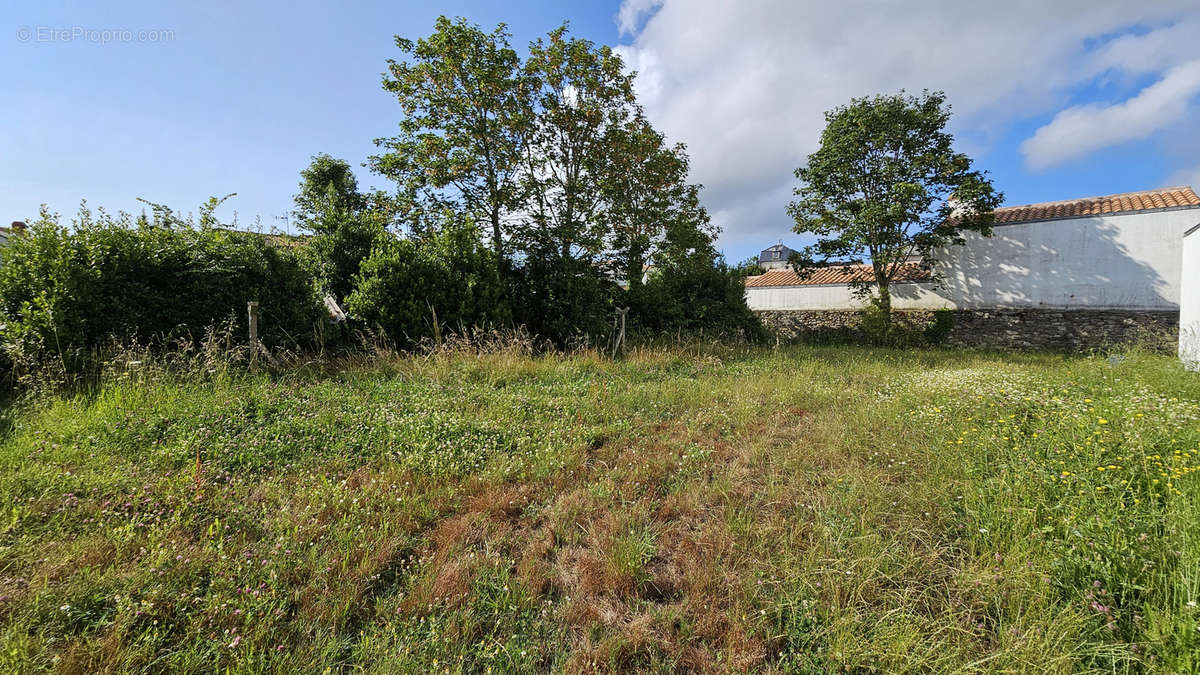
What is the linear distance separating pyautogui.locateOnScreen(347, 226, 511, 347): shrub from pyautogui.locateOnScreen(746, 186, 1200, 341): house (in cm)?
1569

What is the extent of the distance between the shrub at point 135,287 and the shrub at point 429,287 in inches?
42.8

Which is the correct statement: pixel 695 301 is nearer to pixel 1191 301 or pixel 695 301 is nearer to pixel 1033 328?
pixel 1191 301

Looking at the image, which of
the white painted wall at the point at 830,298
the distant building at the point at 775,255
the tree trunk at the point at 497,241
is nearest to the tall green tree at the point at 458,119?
the tree trunk at the point at 497,241

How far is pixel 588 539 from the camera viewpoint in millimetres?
2582

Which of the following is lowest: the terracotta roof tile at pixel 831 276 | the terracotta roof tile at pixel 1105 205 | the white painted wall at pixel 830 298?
the white painted wall at pixel 830 298

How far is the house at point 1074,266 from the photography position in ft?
43.4

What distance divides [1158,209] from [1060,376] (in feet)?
45.0

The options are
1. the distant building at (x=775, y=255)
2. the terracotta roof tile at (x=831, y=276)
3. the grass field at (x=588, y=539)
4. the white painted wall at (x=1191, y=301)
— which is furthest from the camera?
the distant building at (x=775, y=255)

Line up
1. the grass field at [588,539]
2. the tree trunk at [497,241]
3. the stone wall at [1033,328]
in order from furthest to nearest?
1. the stone wall at [1033,328]
2. the tree trunk at [497,241]
3. the grass field at [588,539]

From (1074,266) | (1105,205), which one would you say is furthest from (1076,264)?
(1105,205)

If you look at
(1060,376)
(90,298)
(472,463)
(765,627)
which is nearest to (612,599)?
(765,627)

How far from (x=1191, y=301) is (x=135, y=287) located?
17.6m

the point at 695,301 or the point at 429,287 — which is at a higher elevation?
the point at 429,287

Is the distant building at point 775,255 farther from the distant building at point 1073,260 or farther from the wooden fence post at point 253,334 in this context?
the wooden fence post at point 253,334
